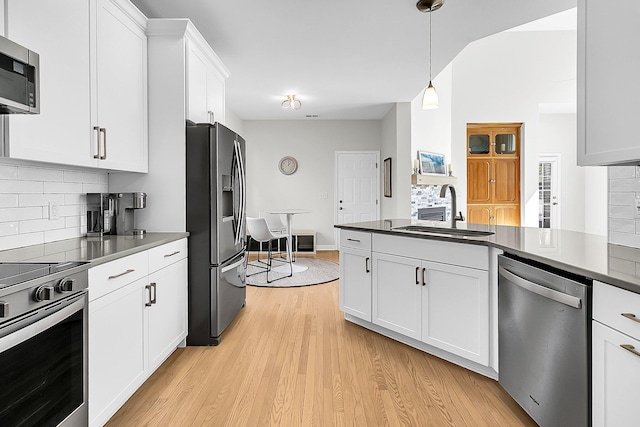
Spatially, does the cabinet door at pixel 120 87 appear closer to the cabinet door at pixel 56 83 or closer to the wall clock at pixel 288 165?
the cabinet door at pixel 56 83

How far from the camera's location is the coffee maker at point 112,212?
2.57 metres

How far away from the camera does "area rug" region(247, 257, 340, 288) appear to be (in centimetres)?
493

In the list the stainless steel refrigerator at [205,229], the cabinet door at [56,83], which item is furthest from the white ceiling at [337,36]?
the cabinet door at [56,83]

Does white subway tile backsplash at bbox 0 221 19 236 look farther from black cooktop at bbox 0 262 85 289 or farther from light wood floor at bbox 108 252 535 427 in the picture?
light wood floor at bbox 108 252 535 427

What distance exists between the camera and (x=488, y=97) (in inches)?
284

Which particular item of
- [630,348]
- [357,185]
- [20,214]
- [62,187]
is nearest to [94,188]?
[62,187]

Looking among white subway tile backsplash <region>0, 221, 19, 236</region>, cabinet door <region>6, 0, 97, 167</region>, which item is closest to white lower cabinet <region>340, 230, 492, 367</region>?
cabinet door <region>6, 0, 97, 167</region>

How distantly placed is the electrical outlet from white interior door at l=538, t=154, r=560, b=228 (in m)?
7.98

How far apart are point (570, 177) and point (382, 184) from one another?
12.2ft

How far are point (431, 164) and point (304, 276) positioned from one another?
2.78 m

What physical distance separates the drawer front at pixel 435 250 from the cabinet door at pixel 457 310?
40mm

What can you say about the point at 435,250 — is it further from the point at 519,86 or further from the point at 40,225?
the point at 519,86

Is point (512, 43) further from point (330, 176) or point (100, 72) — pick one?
point (100, 72)

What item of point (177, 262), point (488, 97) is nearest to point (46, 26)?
point (177, 262)
